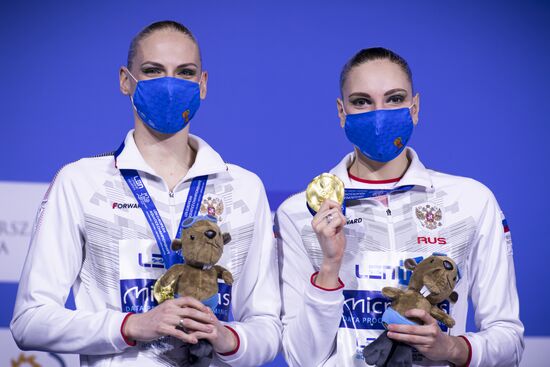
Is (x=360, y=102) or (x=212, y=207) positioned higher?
(x=360, y=102)

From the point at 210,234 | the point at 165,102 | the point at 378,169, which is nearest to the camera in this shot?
the point at 210,234

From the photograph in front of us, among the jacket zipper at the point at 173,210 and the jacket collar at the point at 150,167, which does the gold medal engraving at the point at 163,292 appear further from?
the jacket collar at the point at 150,167

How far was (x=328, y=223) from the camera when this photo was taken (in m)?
2.43

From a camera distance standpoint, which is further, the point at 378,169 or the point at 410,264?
the point at 378,169

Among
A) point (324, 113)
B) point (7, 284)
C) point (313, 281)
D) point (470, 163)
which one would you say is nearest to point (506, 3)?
point (470, 163)

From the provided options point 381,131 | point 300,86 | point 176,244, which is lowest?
point 176,244

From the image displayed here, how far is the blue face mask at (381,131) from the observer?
266cm

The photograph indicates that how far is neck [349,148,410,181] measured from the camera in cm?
279

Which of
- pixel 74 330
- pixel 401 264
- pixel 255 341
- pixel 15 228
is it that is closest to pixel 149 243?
pixel 74 330

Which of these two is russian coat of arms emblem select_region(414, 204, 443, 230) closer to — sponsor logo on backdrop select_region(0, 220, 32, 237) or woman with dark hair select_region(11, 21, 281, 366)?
woman with dark hair select_region(11, 21, 281, 366)

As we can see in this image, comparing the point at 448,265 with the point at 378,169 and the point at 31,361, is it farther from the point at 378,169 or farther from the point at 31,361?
the point at 31,361

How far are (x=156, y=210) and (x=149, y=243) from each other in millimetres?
102

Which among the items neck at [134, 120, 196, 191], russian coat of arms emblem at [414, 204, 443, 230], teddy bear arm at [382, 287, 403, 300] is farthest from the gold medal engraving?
russian coat of arms emblem at [414, 204, 443, 230]

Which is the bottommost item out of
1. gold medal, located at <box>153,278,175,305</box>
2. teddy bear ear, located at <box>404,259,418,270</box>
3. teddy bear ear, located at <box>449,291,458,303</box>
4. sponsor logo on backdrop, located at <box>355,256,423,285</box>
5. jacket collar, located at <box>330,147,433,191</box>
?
teddy bear ear, located at <box>449,291,458,303</box>
